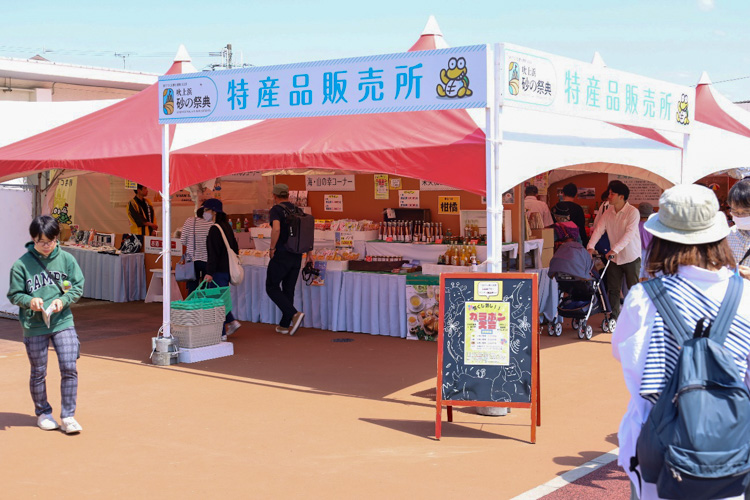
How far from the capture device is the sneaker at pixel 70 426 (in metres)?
6.17

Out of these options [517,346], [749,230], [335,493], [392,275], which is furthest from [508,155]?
[392,275]

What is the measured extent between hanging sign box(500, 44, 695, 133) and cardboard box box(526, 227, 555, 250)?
2.47m

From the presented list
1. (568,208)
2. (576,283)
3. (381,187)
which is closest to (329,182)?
(381,187)

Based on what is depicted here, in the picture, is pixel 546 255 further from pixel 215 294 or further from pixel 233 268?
pixel 215 294

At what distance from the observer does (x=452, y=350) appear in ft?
20.6

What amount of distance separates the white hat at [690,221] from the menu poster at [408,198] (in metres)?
8.59

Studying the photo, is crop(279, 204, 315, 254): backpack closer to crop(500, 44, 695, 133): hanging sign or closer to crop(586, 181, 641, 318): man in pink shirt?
crop(586, 181, 641, 318): man in pink shirt

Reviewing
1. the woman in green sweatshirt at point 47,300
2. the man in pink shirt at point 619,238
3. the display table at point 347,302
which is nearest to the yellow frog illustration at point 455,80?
the woman in green sweatshirt at point 47,300

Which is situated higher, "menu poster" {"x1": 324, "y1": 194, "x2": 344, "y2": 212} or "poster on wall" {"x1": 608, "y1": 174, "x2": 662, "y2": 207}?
"poster on wall" {"x1": 608, "y1": 174, "x2": 662, "y2": 207}

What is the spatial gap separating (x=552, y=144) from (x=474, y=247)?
2.87 m

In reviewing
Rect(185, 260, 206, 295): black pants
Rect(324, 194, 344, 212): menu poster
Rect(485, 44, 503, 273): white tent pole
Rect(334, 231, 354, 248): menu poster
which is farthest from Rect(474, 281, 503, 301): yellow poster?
Rect(324, 194, 344, 212): menu poster

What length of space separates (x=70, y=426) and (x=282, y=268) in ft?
14.6

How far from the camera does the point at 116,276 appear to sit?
13727mm

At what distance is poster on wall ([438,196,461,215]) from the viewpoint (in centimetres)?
1102
